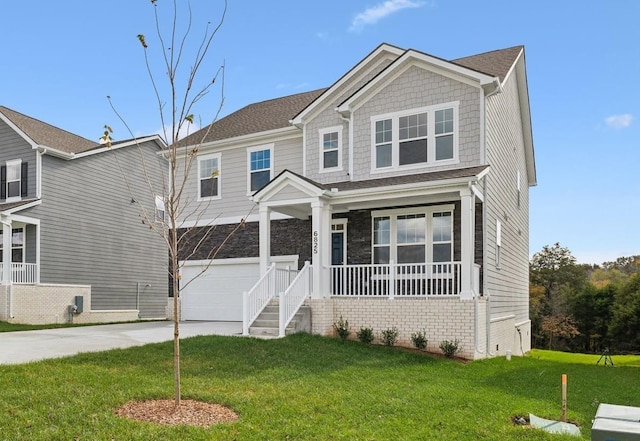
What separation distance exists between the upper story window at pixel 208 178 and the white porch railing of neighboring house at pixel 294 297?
19.6 ft

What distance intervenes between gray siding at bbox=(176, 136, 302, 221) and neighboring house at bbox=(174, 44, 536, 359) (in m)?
0.05

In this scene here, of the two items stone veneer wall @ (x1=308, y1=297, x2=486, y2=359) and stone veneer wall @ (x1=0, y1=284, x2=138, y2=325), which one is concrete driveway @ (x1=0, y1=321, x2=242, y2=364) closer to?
stone veneer wall @ (x1=308, y1=297, x2=486, y2=359)

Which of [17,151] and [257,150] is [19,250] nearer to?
[17,151]

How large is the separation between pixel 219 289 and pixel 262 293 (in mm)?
5223

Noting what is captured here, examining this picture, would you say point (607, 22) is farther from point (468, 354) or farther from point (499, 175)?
point (468, 354)

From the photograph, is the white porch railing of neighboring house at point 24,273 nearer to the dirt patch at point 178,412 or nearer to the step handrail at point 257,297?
the step handrail at point 257,297

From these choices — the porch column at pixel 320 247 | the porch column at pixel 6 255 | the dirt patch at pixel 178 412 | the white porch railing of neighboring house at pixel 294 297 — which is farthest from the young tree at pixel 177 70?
the porch column at pixel 6 255

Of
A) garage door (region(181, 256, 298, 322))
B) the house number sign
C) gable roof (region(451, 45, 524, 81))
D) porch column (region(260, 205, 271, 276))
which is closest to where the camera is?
the house number sign

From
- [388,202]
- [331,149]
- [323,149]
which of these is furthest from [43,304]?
[388,202]

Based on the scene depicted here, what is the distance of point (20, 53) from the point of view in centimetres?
1683

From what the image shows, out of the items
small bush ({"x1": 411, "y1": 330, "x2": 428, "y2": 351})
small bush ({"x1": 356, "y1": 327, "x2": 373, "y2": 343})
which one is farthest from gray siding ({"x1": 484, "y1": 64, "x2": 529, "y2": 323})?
small bush ({"x1": 356, "y1": 327, "x2": 373, "y2": 343})

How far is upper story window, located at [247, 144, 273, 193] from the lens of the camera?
17719mm

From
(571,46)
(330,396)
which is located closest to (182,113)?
(330,396)

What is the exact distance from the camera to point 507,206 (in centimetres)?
1730
